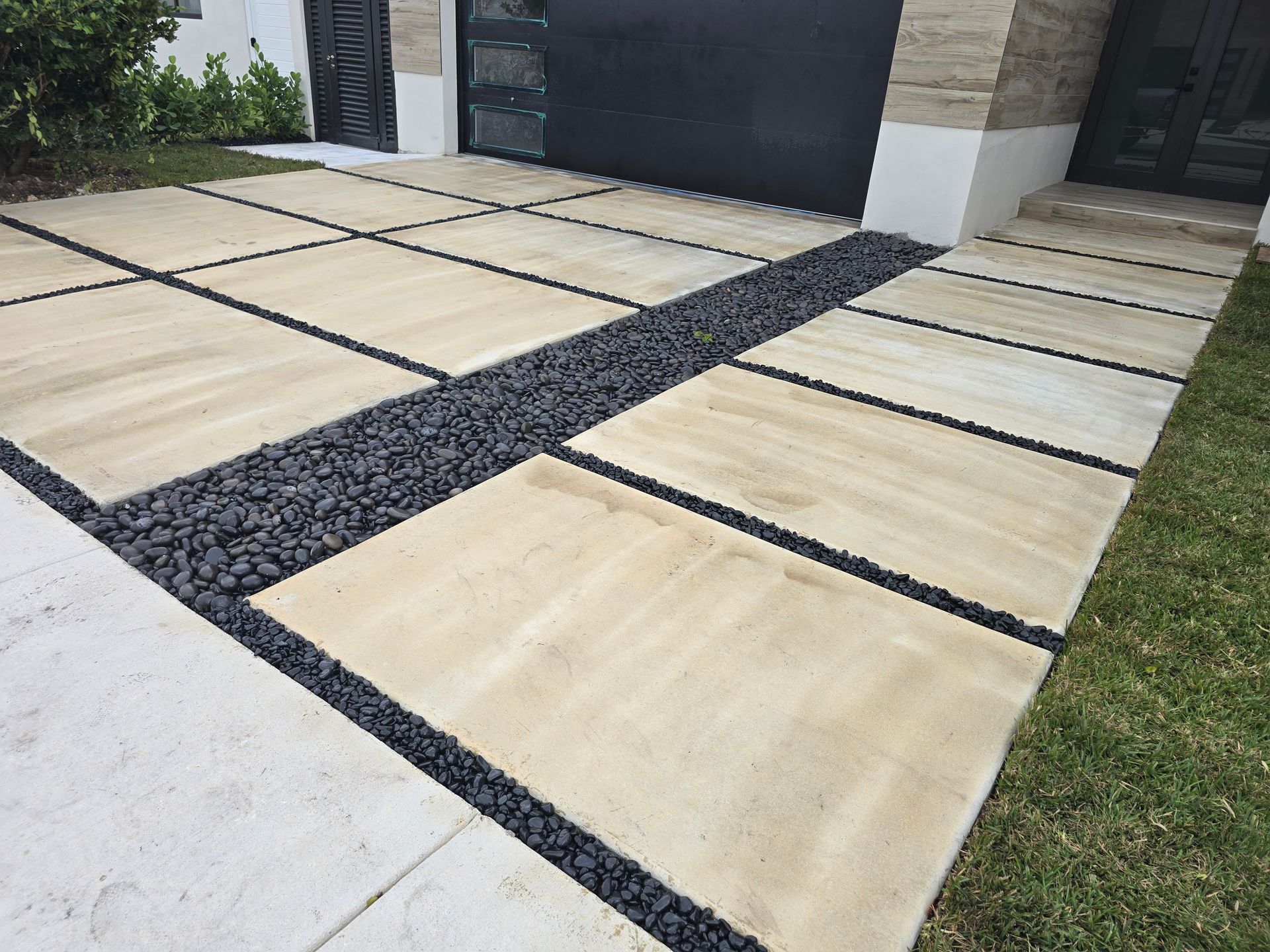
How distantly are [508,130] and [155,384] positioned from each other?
19.2 feet

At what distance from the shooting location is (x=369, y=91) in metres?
8.61

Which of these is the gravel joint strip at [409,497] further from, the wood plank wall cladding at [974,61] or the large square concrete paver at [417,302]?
the wood plank wall cladding at [974,61]

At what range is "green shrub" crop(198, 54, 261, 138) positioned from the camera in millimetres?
8383

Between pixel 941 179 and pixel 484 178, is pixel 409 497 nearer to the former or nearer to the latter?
pixel 941 179

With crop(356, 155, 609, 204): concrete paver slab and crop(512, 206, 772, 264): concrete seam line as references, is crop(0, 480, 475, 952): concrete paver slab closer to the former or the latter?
crop(512, 206, 772, 264): concrete seam line

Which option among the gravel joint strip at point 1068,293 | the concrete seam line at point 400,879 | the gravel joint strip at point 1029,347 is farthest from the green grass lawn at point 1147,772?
the gravel joint strip at point 1068,293

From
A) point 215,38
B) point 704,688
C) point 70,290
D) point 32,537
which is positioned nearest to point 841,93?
point 70,290

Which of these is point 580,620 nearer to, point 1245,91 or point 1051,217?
point 1051,217

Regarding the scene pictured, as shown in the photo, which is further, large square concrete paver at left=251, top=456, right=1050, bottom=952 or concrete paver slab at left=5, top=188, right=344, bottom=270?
concrete paver slab at left=5, top=188, right=344, bottom=270

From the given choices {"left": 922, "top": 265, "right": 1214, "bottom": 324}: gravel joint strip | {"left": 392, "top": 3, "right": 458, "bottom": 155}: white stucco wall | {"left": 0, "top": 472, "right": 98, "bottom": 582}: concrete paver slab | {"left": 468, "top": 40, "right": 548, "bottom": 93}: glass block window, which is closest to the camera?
{"left": 0, "top": 472, "right": 98, "bottom": 582}: concrete paver slab

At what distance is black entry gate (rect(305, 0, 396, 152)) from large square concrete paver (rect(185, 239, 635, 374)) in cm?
450

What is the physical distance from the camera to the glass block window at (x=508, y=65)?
754cm

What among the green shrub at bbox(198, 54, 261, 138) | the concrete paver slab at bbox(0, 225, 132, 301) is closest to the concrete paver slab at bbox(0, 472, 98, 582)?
the concrete paver slab at bbox(0, 225, 132, 301)

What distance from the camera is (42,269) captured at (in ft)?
13.8
